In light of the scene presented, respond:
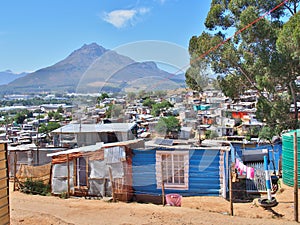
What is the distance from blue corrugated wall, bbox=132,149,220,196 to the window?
0.11 meters

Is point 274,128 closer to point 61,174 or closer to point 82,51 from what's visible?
point 61,174

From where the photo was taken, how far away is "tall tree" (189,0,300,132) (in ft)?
36.9

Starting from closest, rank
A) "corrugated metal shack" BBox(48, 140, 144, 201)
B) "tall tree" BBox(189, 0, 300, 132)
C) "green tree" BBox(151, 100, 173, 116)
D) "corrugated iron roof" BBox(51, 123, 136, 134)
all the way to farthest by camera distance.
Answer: "corrugated iron roof" BBox(51, 123, 136, 134) → "green tree" BBox(151, 100, 173, 116) → "corrugated metal shack" BBox(48, 140, 144, 201) → "tall tree" BBox(189, 0, 300, 132)

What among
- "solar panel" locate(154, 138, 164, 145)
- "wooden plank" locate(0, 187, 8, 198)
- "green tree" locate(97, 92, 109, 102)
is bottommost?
"wooden plank" locate(0, 187, 8, 198)

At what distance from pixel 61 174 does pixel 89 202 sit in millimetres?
1535

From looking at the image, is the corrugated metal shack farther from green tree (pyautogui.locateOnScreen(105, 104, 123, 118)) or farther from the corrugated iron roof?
green tree (pyautogui.locateOnScreen(105, 104, 123, 118))

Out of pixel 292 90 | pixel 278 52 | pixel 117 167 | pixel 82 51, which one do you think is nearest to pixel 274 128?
pixel 292 90

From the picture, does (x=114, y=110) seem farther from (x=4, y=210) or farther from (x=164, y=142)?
(x=4, y=210)

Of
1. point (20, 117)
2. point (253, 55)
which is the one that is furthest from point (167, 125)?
point (20, 117)

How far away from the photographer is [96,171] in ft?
25.1

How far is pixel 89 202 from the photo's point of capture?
22.6ft

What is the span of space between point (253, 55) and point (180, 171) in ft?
20.2

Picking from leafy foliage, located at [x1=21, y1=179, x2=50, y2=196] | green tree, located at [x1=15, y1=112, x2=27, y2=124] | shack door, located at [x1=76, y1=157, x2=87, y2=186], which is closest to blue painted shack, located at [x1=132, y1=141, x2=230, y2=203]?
shack door, located at [x1=76, y1=157, x2=87, y2=186]

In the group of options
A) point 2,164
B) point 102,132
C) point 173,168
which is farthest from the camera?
point 173,168
